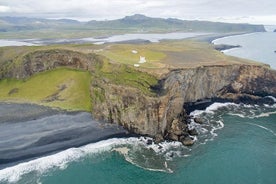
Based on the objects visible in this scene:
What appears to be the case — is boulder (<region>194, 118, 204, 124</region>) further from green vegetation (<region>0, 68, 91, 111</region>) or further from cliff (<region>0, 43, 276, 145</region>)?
green vegetation (<region>0, 68, 91, 111</region>)

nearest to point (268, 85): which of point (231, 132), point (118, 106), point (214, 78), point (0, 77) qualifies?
point (214, 78)

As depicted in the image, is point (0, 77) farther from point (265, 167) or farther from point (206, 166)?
point (265, 167)

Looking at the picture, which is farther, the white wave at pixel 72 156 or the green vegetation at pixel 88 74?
the green vegetation at pixel 88 74

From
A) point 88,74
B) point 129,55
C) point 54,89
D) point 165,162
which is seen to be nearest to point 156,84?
point 165,162

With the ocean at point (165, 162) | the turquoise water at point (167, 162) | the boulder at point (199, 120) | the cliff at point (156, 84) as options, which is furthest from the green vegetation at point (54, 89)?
the boulder at point (199, 120)

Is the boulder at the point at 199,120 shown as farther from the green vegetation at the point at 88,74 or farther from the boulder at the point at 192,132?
the green vegetation at the point at 88,74

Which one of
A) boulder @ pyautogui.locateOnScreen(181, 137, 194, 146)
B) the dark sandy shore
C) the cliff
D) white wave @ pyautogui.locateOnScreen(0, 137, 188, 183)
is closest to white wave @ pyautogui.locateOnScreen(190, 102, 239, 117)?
the cliff

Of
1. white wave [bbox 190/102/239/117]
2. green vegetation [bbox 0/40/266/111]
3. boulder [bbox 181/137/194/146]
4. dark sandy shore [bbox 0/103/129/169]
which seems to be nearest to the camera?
dark sandy shore [bbox 0/103/129/169]
